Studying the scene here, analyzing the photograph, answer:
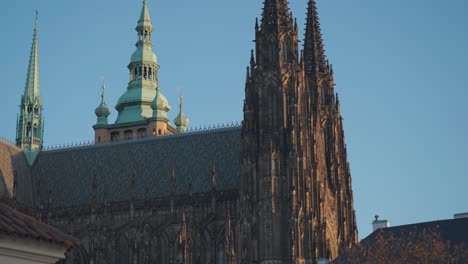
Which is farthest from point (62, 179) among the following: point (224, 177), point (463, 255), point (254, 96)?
point (463, 255)

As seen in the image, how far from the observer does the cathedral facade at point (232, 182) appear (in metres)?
56.8

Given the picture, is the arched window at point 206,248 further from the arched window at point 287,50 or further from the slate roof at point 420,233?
the slate roof at point 420,233

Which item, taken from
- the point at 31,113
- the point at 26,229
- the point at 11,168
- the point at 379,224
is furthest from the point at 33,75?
the point at 26,229

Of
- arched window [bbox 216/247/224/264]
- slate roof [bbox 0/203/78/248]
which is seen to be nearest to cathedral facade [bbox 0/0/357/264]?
arched window [bbox 216/247/224/264]

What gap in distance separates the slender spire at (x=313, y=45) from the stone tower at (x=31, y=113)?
92.1 ft

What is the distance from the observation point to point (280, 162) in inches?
2266

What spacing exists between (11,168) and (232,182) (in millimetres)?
20106

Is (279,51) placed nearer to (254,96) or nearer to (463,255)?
(254,96)

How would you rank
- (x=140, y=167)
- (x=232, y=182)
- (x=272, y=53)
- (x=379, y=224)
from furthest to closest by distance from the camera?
(x=140, y=167), (x=232, y=182), (x=272, y=53), (x=379, y=224)

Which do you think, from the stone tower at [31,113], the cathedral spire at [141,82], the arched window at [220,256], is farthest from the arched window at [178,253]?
the cathedral spire at [141,82]

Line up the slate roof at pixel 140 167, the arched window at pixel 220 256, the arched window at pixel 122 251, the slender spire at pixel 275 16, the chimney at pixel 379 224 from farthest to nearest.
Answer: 1. the slate roof at pixel 140 167
2. the arched window at pixel 122 251
3. the slender spire at pixel 275 16
4. the arched window at pixel 220 256
5. the chimney at pixel 379 224

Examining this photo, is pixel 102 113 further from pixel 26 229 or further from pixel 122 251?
pixel 26 229

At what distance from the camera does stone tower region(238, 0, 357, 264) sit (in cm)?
5597

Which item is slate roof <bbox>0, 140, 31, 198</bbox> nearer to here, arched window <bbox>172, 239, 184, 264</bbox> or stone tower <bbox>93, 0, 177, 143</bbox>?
arched window <bbox>172, 239, 184, 264</bbox>
